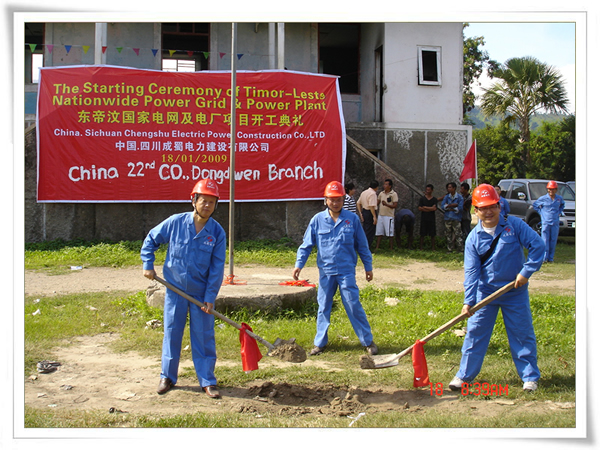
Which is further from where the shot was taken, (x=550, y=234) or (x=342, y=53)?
(x=342, y=53)

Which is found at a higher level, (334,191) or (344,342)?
(334,191)

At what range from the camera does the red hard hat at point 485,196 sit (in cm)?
486

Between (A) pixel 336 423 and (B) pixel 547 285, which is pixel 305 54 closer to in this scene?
(B) pixel 547 285

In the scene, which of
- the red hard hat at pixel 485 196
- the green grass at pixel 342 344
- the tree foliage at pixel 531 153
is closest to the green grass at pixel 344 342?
the green grass at pixel 342 344

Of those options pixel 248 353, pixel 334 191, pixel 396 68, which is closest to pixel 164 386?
pixel 248 353

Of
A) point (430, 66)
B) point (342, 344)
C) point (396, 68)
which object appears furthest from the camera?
point (430, 66)

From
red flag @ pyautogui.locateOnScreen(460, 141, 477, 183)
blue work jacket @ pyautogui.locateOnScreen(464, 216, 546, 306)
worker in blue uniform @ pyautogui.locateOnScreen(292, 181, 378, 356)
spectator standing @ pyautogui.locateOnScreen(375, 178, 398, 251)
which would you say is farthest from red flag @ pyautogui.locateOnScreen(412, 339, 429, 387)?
red flag @ pyautogui.locateOnScreen(460, 141, 477, 183)

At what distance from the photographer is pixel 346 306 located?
6.00 meters

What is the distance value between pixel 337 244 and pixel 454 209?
7312mm

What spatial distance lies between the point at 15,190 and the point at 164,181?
8.42m

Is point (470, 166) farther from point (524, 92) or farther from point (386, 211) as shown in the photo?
point (524, 92)

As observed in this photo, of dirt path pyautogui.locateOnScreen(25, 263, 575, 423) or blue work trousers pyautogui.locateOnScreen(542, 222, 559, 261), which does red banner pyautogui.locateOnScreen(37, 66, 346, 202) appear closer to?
blue work trousers pyautogui.locateOnScreen(542, 222, 559, 261)

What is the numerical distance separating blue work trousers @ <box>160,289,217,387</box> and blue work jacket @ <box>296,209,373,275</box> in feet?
4.73
